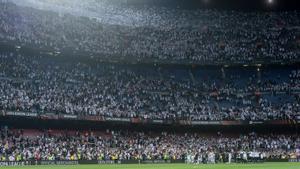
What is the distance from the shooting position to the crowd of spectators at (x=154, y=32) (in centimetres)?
7097

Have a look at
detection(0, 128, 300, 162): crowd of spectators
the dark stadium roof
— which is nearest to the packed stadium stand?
detection(0, 128, 300, 162): crowd of spectators

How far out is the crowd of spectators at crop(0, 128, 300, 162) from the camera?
5081 cm

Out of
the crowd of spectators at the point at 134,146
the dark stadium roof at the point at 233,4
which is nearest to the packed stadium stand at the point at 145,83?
the crowd of spectators at the point at 134,146

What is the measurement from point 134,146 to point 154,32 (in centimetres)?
2889

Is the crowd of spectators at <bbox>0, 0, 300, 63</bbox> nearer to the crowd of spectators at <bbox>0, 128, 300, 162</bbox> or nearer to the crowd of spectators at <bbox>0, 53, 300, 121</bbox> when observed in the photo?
the crowd of spectators at <bbox>0, 53, 300, 121</bbox>

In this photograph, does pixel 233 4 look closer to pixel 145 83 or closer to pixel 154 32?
pixel 154 32

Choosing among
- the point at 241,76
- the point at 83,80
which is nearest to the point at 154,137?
the point at 83,80

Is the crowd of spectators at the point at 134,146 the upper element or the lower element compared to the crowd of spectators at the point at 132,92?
lower

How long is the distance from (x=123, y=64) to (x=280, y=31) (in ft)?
89.5

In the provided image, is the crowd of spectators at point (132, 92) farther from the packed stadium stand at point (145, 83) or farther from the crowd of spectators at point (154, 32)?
the crowd of spectators at point (154, 32)

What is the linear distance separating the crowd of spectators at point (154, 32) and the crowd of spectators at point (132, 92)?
267 centimetres

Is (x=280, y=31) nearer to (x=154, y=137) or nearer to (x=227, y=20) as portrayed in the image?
(x=227, y=20)

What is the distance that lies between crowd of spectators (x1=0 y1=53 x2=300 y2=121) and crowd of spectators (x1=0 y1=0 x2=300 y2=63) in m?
2.67

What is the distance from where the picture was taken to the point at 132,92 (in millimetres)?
68312
